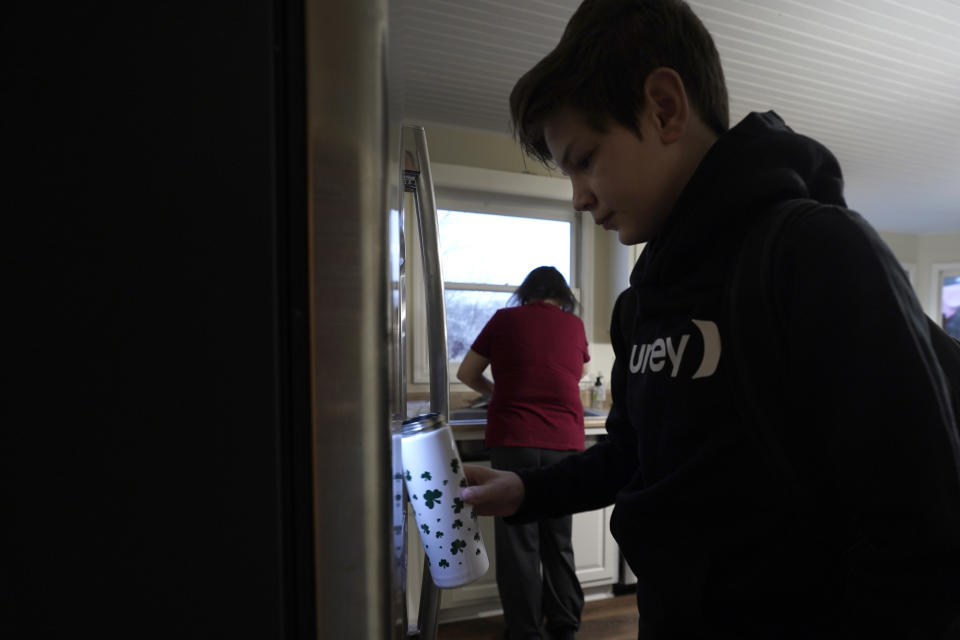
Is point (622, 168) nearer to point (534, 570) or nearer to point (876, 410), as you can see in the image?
point (876, 410)

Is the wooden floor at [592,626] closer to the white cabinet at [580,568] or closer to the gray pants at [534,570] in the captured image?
the white cabinet at [580,568]

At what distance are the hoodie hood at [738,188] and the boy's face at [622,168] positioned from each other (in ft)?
0.10

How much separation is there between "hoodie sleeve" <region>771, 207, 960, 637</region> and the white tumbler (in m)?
0.33

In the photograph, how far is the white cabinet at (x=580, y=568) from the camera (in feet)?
7.82

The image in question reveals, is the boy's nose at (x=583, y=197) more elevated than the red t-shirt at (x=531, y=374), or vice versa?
the boy's nose at (x=583, y=197)

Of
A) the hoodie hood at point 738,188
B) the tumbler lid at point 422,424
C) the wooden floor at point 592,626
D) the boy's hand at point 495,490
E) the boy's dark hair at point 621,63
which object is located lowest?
the wooden floor at point 592,626

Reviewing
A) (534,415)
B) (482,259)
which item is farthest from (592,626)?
(482,259)

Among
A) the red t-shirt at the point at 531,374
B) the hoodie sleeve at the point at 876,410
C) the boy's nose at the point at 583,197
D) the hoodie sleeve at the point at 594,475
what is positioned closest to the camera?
the hoodie sleeve at the point at 876,410

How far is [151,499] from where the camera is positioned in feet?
0.75

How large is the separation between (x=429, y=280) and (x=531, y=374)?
1.52m

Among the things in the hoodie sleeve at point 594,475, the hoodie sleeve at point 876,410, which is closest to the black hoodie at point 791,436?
the hoodie sleeve at point 876,410

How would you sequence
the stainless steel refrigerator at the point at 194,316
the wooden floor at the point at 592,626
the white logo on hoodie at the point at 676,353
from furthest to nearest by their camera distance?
1. the wooden floor at the point at 592,626
2. the white logo on hoodie at the point at 676,353
3. the stainless steel refrigerator at the point at 194,316

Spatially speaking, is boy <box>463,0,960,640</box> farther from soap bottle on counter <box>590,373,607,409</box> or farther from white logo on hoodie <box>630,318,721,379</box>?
soap bottle on counter <box>590,373,607,409</box>

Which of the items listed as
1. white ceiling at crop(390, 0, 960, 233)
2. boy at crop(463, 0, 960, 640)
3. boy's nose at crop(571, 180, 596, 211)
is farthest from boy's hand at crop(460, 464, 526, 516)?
white ceiling at crop(390, 0, 960, 233)
